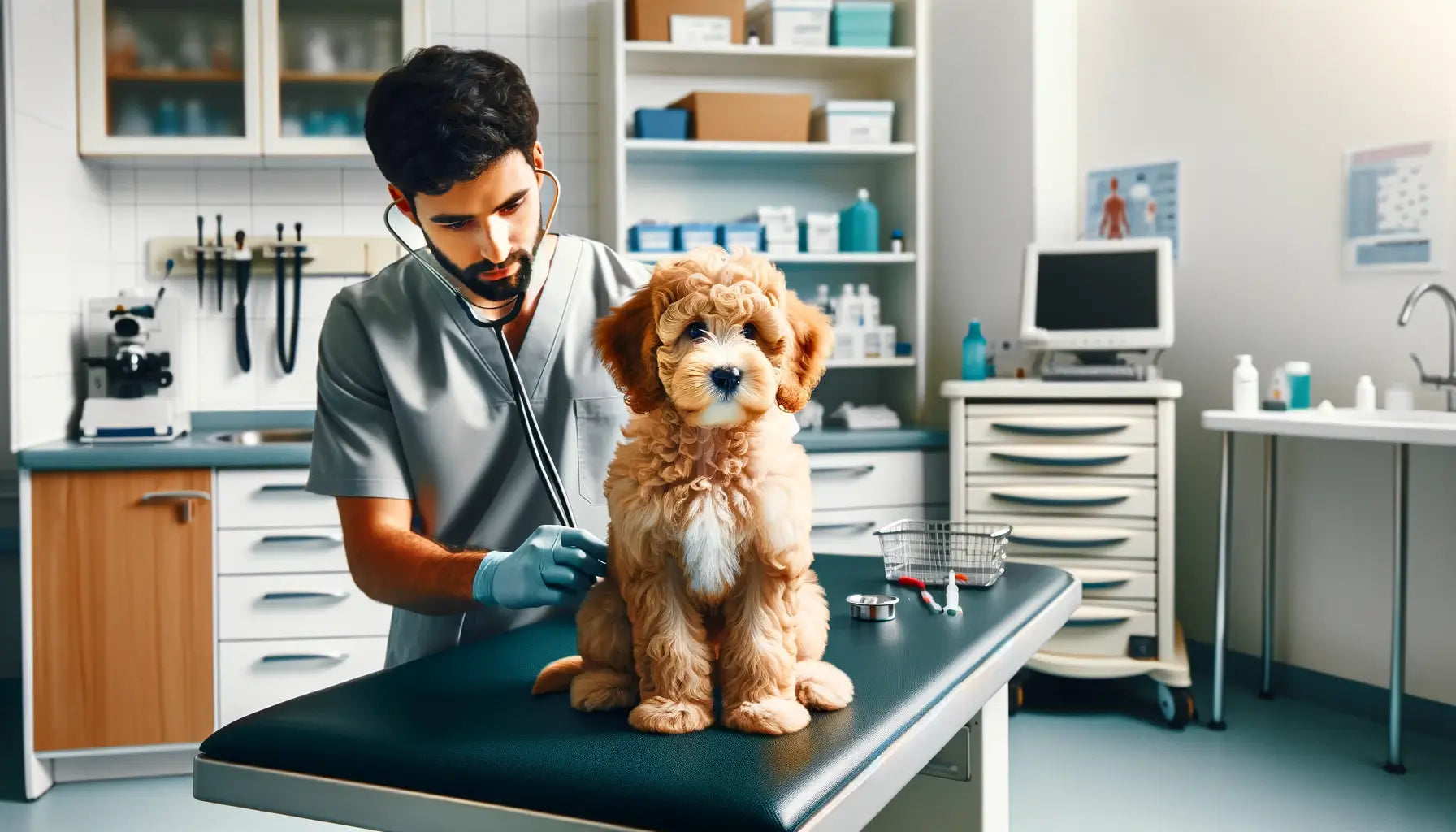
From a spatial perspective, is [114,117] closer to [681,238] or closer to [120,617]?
[120,617]

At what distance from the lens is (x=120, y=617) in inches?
114

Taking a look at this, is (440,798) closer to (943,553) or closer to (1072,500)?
(943,553)

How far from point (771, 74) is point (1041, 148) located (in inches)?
37.4

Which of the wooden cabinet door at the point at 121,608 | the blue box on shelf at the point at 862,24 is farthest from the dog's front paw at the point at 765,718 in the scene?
the blue box on shelf at the point at 862,24

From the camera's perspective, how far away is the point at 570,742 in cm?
93

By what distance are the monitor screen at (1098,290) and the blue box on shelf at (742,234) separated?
88 cm

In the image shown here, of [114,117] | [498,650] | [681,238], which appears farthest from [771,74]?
[498,650]

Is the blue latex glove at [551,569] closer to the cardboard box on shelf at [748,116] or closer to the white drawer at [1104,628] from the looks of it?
the white drawer at [1104,628]

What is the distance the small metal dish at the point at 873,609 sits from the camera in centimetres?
136

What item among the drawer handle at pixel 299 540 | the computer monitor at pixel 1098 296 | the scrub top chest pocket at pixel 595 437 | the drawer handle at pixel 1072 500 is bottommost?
the drawer handle at pixel 299 540

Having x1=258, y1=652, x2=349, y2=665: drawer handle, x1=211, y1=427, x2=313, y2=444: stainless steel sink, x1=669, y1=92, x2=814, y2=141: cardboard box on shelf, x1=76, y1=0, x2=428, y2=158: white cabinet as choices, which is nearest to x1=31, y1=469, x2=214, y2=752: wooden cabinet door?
x1=258, y1=652, x2=349, y2=665: drawer handle

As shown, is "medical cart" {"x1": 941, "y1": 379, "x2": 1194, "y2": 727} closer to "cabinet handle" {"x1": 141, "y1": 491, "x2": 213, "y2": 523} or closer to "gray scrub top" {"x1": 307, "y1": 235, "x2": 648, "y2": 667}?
"gray scrub top" {"x1": 307, "y1": 235, "x2": 648, "y2": 667}

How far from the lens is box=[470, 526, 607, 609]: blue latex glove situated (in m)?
1.06

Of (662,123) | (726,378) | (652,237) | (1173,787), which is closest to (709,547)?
(726,378)
